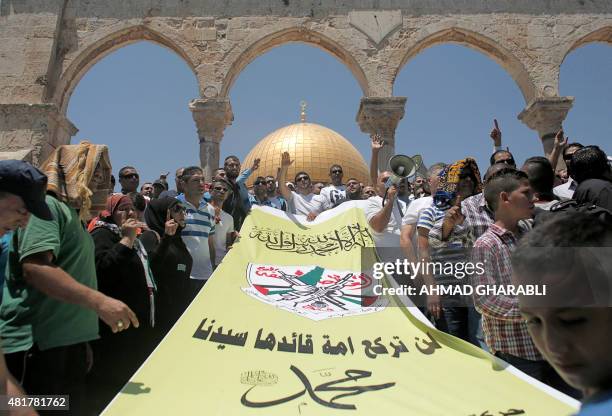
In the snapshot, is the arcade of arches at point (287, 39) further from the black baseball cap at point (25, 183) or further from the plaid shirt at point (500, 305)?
the black baseball cap at point (25, 183)

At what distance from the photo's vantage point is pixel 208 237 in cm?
507

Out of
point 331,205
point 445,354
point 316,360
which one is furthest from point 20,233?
point 331,205

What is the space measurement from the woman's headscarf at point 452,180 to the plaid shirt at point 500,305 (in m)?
1.24

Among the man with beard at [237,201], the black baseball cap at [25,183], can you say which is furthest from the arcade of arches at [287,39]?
the black baseball cap at [25,183]

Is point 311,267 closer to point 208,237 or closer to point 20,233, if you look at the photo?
point 208,237

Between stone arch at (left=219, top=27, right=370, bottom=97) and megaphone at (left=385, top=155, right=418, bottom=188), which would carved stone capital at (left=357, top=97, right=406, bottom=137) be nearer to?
stone arch at (left=219, top=27, right=370, bottom=97)

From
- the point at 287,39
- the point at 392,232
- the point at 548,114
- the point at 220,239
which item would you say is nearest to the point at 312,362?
the point at 392,232

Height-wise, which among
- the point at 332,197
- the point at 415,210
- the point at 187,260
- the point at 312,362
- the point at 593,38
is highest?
the point at 593,38

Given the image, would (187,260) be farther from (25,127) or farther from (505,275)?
(25,127)

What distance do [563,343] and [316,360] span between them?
7.66 feet

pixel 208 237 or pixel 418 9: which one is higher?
pixel 418 9

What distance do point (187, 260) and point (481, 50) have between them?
929cm

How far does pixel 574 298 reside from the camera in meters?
0.90

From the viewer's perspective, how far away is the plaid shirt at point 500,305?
274 cm
